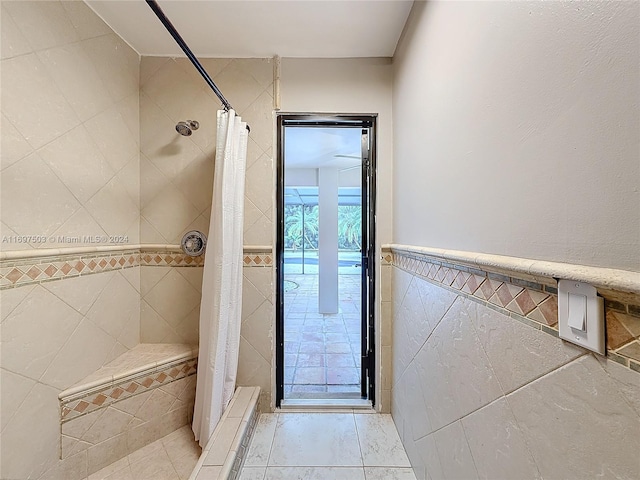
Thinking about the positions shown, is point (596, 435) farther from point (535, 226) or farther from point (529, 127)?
point (529, 127)

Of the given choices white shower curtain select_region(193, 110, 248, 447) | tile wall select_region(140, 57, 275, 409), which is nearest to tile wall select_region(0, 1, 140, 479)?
tile wall select_region(140, 57, 275, 409)

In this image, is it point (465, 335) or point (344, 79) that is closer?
point (465, 335)

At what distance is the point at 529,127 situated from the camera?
58 cm

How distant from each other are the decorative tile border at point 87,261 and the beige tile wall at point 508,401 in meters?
1.10

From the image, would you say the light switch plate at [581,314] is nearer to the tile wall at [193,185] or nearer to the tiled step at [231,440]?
the tiled step at [231,440]

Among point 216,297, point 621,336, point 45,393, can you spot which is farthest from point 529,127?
point 45,393

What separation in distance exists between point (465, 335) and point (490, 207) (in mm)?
→ 399

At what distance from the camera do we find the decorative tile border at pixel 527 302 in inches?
15.6

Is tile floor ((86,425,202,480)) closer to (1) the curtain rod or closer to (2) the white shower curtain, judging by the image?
(2) the white shower curtain

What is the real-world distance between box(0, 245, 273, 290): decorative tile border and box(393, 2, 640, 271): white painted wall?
1.21 m

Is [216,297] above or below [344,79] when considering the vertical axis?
below

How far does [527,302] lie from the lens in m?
0.58

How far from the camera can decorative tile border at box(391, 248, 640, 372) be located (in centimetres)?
40

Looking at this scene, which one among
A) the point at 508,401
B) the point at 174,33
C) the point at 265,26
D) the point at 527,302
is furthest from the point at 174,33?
the point at 508,401
